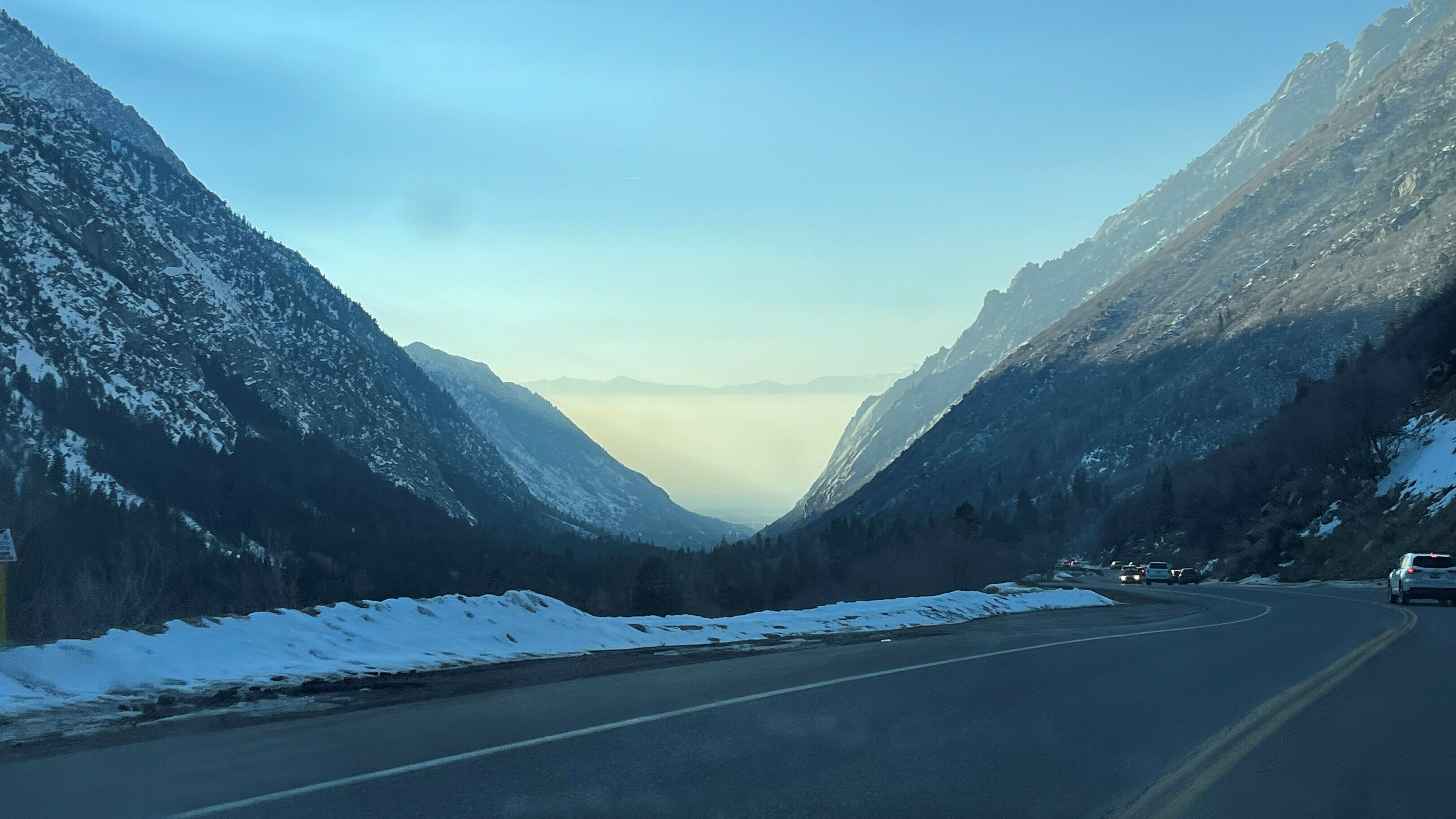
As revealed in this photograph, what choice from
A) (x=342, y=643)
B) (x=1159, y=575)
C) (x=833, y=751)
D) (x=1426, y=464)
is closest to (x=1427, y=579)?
(x=833, y=751)

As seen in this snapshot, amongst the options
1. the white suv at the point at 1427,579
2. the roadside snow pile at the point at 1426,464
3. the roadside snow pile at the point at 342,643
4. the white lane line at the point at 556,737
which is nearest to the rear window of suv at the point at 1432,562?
the white suv at the point at 1427,579

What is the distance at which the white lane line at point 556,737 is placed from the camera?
6.24m

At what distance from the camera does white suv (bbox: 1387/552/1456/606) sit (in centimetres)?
3123

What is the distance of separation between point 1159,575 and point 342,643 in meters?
66.2

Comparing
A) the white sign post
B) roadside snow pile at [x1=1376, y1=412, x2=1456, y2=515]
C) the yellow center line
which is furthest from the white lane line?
roadside snow pile at [x1=1376, y1=412, x2=1456, y2=515]

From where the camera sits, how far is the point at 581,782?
683 centimetres

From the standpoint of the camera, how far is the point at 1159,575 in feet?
232

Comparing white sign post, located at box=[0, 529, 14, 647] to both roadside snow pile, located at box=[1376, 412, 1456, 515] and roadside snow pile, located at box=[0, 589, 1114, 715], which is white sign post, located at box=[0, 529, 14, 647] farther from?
roadside snow pile, located at box=[1376, 412, 1456, 515]

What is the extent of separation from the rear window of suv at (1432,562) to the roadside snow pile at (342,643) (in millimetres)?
19012

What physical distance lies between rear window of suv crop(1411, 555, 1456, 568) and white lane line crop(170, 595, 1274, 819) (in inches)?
890

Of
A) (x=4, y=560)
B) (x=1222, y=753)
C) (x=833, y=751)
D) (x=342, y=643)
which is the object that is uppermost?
(x=4, y=560)

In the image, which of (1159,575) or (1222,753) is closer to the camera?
(1222,753)

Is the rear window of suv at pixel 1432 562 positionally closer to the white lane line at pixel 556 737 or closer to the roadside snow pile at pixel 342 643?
the roadside snow pile at pixel 342 643

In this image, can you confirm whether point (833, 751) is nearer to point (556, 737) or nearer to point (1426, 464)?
point (556, 737)
